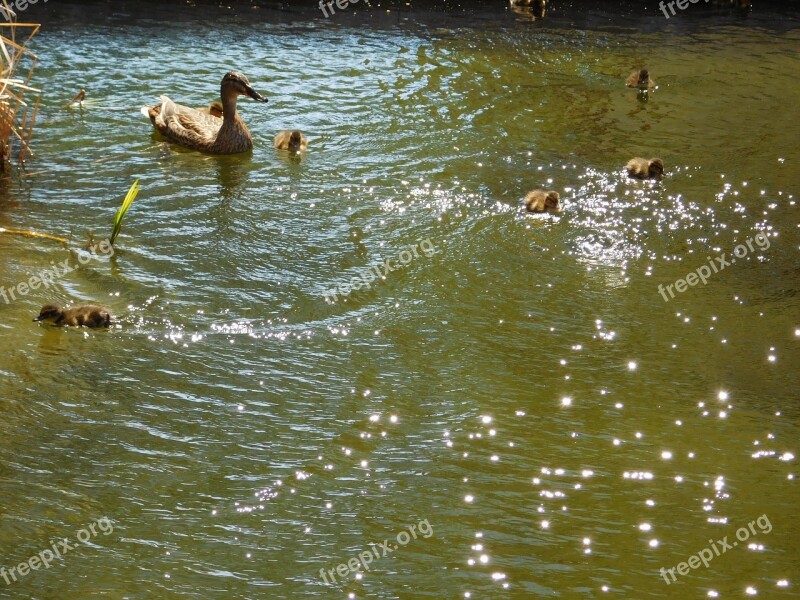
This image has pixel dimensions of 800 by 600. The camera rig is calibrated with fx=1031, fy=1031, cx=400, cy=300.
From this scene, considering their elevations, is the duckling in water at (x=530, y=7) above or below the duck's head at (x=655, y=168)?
above

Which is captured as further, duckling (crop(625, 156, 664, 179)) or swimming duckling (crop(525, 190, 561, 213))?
duckling (crop(625, 156, 664, 179))

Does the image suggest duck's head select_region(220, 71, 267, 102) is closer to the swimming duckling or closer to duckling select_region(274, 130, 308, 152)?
duckling select_region(274, 130, 308, 152)

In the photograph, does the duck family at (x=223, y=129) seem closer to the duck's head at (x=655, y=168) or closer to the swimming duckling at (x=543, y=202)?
the duck's head at (x=655, y=168)

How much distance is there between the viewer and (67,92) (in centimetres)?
1066

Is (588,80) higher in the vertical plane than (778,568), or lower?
higher

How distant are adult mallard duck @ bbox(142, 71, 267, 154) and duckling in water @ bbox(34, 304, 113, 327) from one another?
3497mm

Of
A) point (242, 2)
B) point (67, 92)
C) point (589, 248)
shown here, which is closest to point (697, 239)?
point (589, 248)

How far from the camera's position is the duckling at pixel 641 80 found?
11.5 m

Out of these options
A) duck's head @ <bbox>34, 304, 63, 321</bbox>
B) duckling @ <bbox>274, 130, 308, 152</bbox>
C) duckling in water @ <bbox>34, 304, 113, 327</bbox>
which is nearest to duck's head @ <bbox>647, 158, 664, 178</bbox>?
duckling @ <bbox>274, 130, 308, 152</bbox>

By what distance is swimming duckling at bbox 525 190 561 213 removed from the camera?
8.43 m

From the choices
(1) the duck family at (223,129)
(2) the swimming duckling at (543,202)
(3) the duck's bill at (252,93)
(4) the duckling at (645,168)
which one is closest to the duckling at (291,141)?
(1) the duck family at (223,129)

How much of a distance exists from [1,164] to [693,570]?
6.74m

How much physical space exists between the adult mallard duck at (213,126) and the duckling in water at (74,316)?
3.50 metres

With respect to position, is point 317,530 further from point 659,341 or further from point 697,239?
point 697,239
